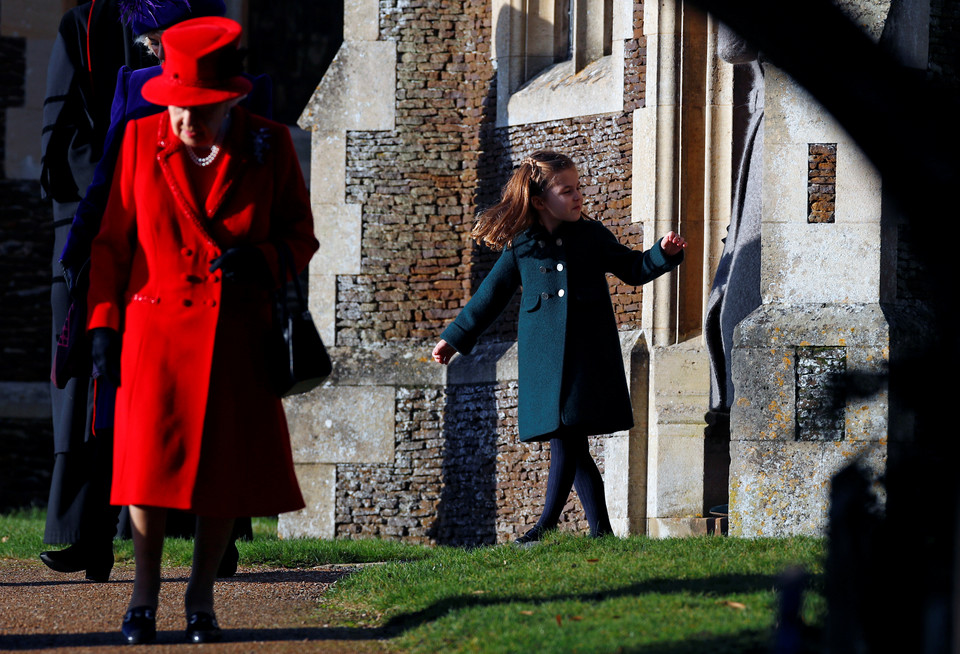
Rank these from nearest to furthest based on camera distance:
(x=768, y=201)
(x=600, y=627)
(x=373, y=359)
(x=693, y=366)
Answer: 1. (x=600, y=627)
2. (x=768, y=201)
3. (x=693, y=366)
4. (x=373, y=359)

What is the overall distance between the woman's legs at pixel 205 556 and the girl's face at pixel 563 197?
2.29 m

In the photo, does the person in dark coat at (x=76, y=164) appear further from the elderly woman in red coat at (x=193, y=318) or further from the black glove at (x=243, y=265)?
the black glove at (x=243, y=265)

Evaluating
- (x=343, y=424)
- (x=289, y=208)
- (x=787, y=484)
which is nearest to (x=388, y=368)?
(x=343, y=424)

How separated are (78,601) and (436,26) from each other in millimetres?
5670

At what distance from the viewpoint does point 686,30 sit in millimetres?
7887

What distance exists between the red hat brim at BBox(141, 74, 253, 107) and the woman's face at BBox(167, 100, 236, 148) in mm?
35

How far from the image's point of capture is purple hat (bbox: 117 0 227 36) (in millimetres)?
5109

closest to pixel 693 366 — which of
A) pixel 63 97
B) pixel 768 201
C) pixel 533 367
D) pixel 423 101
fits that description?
pixel 768 201

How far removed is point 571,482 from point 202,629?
2136 mm

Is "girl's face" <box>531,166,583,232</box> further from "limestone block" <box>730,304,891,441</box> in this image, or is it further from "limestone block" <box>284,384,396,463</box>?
"limestone block" <box>284,384,396,463</box>

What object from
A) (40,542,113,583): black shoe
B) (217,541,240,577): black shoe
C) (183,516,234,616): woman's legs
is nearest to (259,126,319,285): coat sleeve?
(183,516,234,616): woman's legs

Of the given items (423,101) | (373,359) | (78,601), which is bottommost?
(78,601)

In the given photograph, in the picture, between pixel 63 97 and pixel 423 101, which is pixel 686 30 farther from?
pixel 63 97

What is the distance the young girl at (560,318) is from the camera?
5.60m
